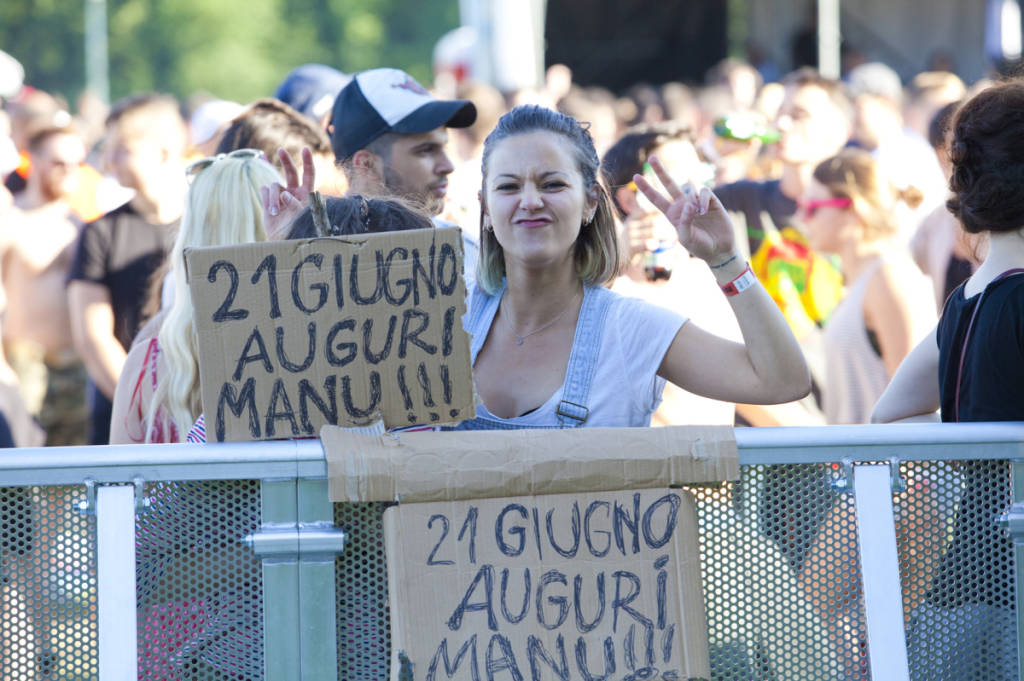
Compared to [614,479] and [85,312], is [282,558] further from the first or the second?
[85,312]

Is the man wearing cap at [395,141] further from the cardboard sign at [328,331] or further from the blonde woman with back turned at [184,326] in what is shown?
the cardboard sign at [328,331]

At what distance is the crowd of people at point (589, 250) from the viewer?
2.36m

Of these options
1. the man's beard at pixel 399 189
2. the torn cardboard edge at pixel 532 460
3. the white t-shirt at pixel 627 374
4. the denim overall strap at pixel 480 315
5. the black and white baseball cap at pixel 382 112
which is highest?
the black and white baseball cap at pixel 382 112

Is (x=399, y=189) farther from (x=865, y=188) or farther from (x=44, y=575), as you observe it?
(x=44, y=575)

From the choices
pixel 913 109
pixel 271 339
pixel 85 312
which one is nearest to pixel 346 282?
pixel 271 339

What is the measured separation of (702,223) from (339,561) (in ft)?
3.09

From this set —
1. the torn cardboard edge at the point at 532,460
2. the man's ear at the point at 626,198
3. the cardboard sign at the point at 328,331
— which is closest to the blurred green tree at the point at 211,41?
the man's ear at the point at 626,198

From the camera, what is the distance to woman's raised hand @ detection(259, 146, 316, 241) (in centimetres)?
276

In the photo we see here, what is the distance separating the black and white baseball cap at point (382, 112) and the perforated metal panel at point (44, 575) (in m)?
2.17

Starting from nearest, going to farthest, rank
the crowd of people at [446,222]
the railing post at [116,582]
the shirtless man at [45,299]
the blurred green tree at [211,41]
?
the railing post at [116,582], the crowd of people at [446,222], the shirtless man at [45,299], the blurred green tree at [211,41]

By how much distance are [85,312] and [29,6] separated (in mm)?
43495

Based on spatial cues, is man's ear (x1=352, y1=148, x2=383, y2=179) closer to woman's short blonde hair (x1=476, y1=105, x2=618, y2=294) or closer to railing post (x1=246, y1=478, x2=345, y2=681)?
woman's short blonde hair (x1=476, y1=105, x2=618, y2=294)

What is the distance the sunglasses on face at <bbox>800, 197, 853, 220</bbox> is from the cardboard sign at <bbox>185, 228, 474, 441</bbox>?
3.08 meters

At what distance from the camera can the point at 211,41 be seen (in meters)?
44.9
